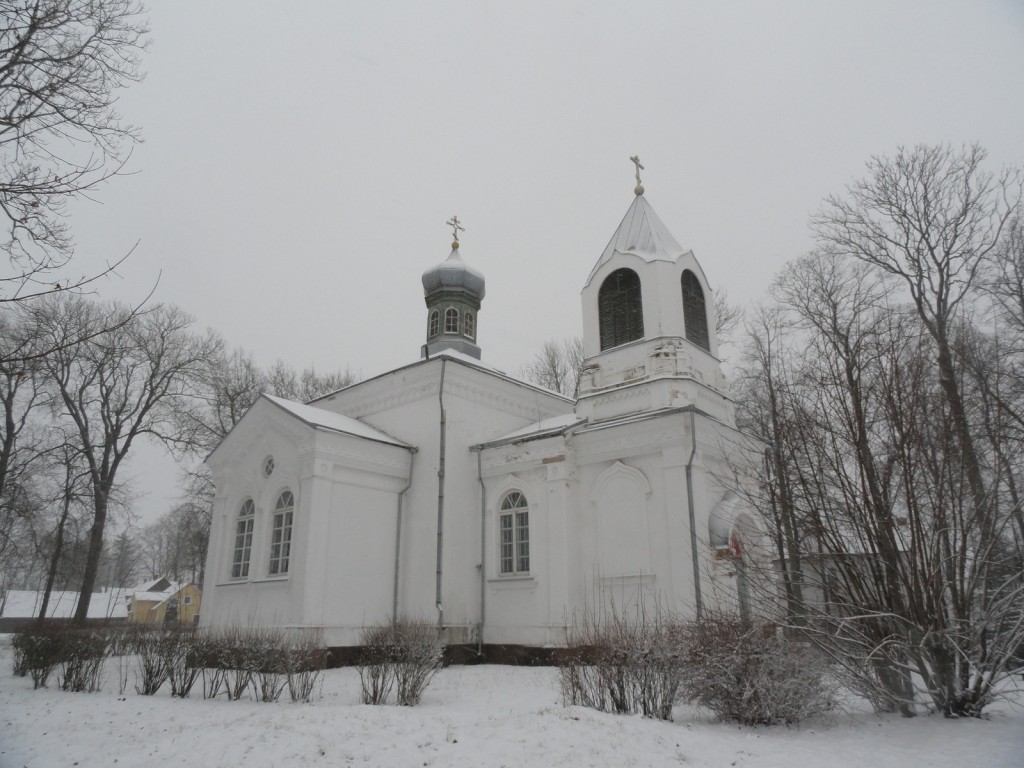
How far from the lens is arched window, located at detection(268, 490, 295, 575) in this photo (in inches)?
562

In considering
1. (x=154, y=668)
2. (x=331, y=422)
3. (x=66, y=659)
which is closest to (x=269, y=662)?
(x=154, y=668)

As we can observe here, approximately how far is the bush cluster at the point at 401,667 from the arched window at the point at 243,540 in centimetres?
700

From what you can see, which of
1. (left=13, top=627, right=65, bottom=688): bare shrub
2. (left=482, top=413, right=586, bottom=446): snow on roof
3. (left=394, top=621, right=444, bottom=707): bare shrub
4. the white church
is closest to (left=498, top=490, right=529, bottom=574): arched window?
the white church

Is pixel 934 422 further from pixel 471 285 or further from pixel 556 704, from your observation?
pixel 471 285

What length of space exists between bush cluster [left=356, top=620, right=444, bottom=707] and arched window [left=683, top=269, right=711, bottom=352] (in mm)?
8703

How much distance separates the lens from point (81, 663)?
1016cm

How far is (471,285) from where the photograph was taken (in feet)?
66.1

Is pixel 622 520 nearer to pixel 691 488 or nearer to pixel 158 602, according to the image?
pixel 691 488

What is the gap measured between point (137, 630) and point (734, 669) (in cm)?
1135

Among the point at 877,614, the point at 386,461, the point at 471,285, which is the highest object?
the point at 471,285

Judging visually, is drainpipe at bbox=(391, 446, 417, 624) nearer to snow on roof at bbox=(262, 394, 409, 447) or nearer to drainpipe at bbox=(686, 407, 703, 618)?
snow on roof at bbox=(262, 394, 409, 447)

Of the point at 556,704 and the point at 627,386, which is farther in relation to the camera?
the point at 627,386

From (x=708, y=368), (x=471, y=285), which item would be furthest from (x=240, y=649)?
(x=471, y=285)

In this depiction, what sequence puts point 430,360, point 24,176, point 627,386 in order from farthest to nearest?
1. point 430,360
2. point 627,386
3. point 24,176
